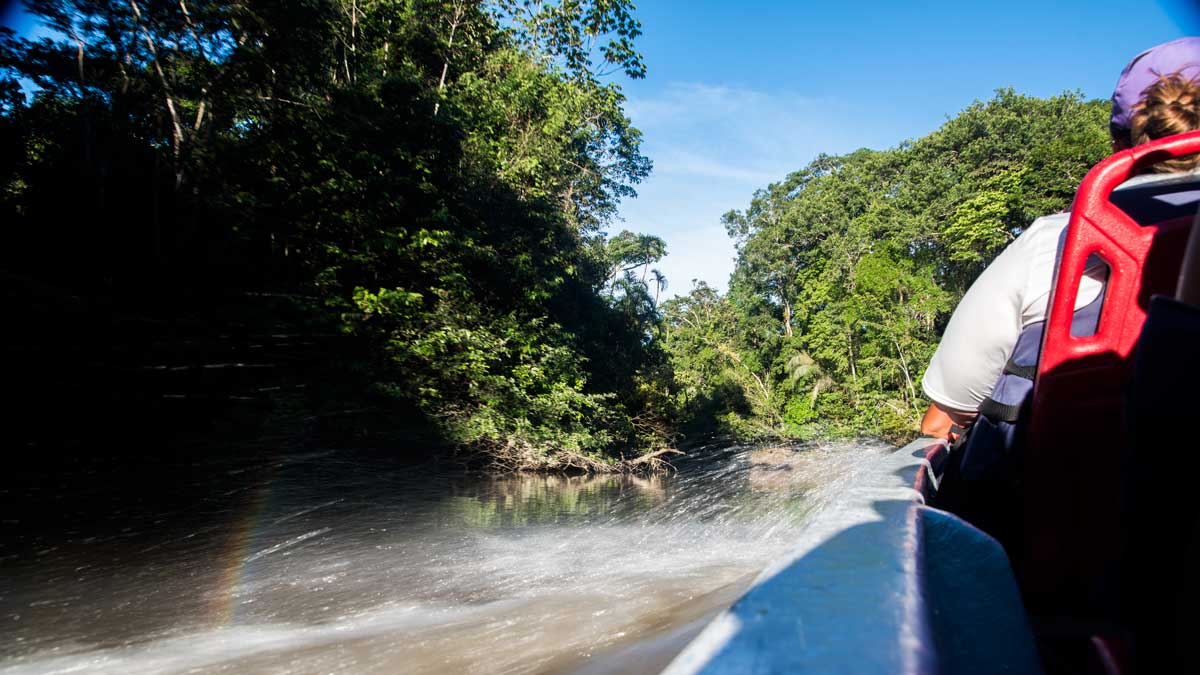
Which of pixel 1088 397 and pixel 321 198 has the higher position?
pixel 321 198

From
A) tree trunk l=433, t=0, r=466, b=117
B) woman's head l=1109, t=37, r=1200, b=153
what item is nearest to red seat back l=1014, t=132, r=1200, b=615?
woman's head l=1109, t=37, r=1200, b=153

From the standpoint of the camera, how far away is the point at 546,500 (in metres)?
9.12

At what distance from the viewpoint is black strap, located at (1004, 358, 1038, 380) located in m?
1.18

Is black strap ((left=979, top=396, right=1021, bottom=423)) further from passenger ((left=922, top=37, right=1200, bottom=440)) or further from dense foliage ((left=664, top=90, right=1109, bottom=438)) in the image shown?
dense foliage ((left=664, top=90, right=1109, bottom=438))

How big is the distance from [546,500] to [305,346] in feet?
15.2

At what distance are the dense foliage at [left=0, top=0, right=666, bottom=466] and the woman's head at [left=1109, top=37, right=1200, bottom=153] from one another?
8420mm

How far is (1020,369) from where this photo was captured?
1.21 metres

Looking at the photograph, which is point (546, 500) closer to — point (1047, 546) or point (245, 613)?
point (245, 613)

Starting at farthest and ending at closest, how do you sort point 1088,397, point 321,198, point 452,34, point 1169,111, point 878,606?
point 452,34, point 321,198, point 1169,111, point 1088,397, point 878,606

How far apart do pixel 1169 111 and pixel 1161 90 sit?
6 centimetres

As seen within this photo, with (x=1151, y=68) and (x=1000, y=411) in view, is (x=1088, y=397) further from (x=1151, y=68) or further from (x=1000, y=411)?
(x=1151, y=68)

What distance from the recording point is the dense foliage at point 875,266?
21578 millimetres

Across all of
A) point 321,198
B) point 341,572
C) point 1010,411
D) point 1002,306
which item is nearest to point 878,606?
point 1010,411

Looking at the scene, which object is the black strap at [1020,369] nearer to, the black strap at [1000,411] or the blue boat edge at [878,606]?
the black strap at [1000,411]
